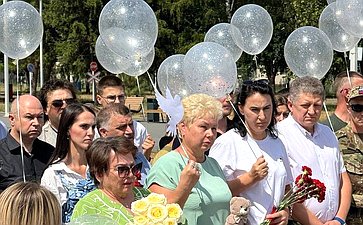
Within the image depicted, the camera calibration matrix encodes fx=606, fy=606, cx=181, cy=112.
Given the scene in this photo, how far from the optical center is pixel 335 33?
6957mm

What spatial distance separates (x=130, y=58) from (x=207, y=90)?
1125 mm

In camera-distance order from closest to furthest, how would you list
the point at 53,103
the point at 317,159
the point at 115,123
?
the point at 115,123 → the point at 317,159 → the point at 53,103

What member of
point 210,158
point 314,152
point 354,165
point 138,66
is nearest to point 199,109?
point 210,158

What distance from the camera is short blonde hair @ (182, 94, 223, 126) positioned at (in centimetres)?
379

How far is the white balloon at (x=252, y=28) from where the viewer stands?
689cm

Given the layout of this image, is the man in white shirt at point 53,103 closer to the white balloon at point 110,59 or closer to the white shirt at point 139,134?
the white shirt at point 139,134

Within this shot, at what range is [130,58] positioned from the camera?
577 centimetres

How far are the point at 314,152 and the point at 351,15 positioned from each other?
7.10ft

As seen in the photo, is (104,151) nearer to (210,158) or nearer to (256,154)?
(210,158)

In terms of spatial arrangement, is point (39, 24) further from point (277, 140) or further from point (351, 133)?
point (351, 133)

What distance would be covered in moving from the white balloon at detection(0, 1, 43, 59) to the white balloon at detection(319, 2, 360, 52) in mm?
3329

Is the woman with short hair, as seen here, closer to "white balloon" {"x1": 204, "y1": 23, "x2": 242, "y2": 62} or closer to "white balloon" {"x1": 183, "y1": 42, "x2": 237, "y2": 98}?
"white balloon" {"x1": 183, "y1": 42, "x2": 237, "y2": 98}

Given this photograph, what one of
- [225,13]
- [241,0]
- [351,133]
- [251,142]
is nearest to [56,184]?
[251,142]

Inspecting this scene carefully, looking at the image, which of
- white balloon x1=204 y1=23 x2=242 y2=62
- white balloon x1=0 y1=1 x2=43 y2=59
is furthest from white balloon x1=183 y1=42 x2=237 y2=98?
white balloon x1=204 y1=23 x2=242 y2=62
